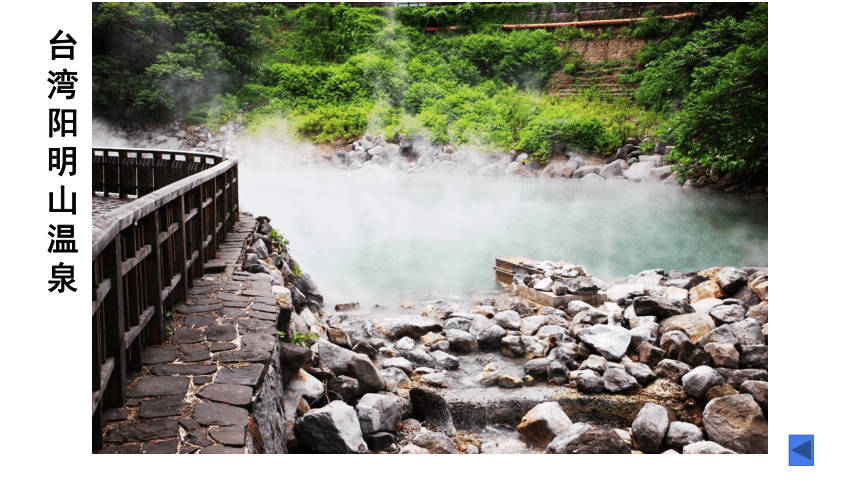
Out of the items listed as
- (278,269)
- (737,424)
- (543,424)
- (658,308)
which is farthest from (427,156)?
(737,424)

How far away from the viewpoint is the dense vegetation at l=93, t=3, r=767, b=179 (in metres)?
16.6

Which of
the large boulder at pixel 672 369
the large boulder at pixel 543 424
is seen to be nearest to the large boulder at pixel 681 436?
the large boulder at pixel 543 424

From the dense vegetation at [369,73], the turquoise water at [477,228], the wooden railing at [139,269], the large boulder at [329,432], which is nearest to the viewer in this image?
the wooden railing at [139,269]

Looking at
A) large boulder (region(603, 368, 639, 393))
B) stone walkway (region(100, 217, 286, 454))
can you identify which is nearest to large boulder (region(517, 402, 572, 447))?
large boulder (region(603, 368, 639, 393))

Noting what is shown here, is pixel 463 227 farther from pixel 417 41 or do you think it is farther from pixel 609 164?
pixel 417 41

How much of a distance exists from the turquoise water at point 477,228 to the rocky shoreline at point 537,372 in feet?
6.36

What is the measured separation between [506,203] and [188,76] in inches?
371

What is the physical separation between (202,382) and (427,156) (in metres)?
15.9

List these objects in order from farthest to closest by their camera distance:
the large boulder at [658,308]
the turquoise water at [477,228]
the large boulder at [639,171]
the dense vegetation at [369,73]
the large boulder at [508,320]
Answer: the dense vegetation at [369,73] → the large boulder at [639,171] → the turquoise water at [477,228] → the large boulder at [508,320] → the large boulder at [658,308]

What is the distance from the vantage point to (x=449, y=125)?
18844 mm

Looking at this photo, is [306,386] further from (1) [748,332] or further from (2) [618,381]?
(1) [748,332]

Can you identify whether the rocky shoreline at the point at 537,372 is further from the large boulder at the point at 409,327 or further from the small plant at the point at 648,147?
the small plant at the point at 648,147
